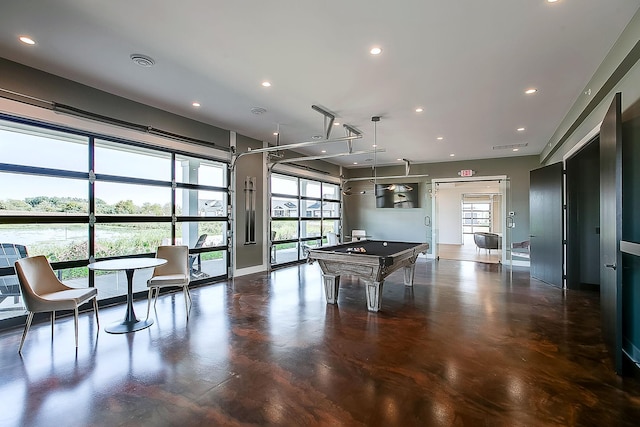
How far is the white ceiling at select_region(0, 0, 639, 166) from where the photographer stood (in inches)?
107

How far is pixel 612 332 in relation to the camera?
2.85 m

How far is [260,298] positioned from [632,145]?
5013 mm

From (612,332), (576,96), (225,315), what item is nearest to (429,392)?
(612,332)

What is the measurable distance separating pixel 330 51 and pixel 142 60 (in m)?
2.21

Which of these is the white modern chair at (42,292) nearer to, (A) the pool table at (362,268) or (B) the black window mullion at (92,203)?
(B) the black window mullion at (92,203)

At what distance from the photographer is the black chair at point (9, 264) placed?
12.2ft

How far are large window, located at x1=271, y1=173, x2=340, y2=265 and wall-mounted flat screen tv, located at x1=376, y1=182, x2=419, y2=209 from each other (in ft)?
5.82

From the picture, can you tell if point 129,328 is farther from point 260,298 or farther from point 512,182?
point 512,182

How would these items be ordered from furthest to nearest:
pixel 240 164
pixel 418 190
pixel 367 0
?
pixel 418 190 < pixel 240 164 < pixel 367 0

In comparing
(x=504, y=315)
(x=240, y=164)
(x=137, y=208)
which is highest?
(x=240, y=164)

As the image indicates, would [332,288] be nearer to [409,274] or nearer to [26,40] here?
[409,274]

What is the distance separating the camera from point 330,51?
3.39 meters

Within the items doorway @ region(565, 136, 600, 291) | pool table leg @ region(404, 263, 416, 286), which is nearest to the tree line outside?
pool table leg @ region(404, 263, 416, 286)

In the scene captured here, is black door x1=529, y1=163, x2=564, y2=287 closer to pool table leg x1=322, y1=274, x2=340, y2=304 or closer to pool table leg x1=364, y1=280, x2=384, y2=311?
pool table leg x1=364, y1=280, x2=384, y2=311
